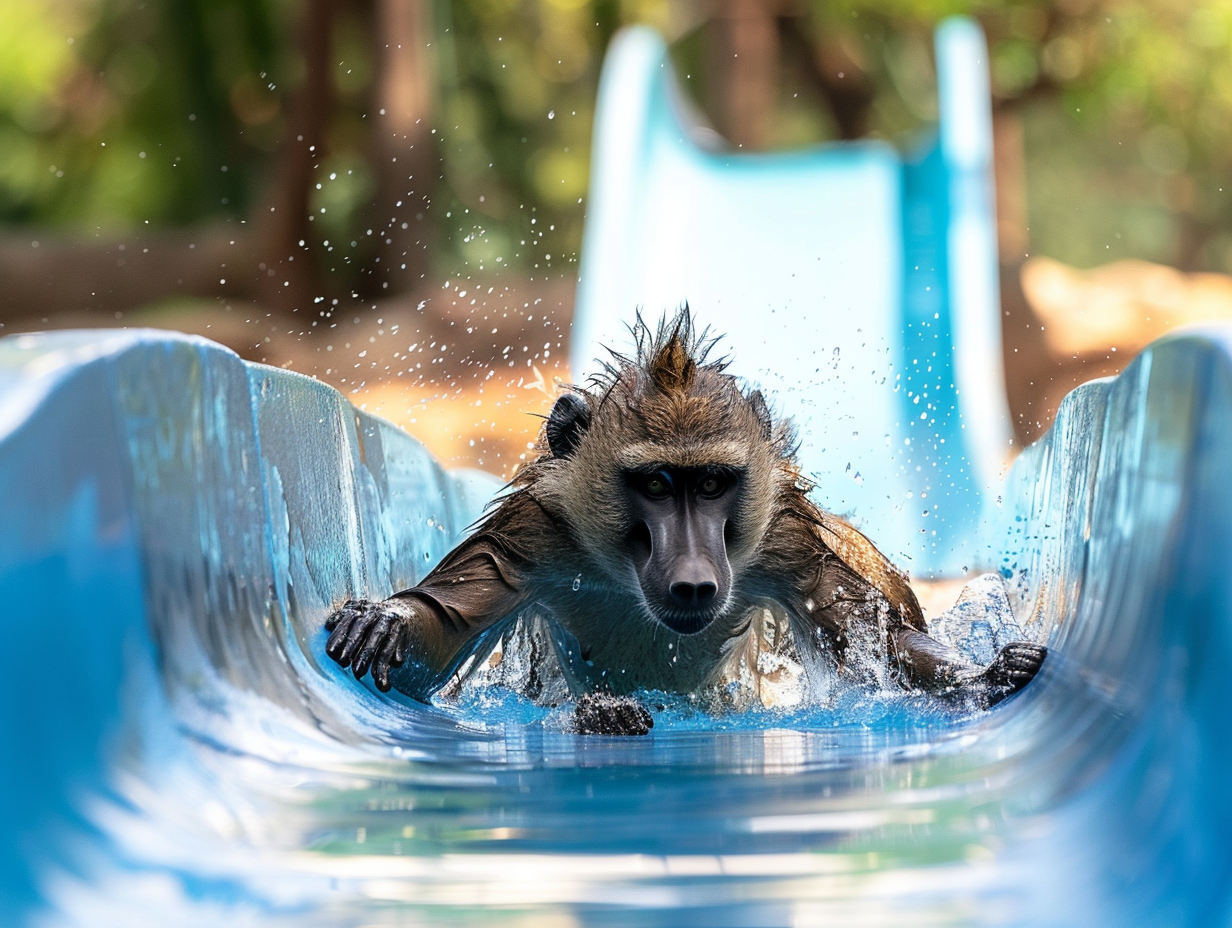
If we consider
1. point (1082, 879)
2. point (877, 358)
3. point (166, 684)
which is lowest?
point (1082, 879)

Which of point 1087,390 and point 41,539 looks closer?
point 41,539

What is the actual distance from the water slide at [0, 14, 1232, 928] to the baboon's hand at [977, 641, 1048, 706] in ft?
0.15

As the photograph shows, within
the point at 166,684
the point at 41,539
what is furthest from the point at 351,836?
the point at 41,539

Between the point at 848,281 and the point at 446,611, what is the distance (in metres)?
4.55

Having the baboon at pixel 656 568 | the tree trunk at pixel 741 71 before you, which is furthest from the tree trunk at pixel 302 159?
the baboon at pixel 656 568

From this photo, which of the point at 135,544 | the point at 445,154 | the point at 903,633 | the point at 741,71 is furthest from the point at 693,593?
the point at 445,154

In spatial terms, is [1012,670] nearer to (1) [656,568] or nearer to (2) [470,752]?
(1) [656,568]

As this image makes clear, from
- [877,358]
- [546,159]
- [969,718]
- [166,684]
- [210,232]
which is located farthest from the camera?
[546,159]

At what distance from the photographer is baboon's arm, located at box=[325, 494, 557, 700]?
10.5ft

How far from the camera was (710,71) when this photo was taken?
13484 millimetres

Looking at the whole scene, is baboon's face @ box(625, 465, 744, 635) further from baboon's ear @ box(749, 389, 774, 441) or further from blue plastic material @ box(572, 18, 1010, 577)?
blue plastic material @ box(572, 18, 1010, 577)

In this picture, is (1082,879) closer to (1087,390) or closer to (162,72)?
(1087,390)

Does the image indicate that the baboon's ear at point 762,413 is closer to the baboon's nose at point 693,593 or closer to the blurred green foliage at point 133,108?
the baboon's nose at point 693,593

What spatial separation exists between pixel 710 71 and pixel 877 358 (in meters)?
7.20
